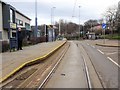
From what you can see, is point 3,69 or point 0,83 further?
point 3,69

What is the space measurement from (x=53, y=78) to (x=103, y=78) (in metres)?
2.08

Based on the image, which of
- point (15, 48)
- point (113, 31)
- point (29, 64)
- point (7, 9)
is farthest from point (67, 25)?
point (29, 64)

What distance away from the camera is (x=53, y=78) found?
40.1 feet

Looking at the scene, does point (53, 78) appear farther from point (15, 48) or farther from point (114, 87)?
point (15, 48)

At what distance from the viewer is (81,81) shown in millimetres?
11336

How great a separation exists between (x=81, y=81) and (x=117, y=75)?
2.24m

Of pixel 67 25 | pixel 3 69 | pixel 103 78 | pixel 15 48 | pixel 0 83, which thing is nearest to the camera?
pixel 0 83

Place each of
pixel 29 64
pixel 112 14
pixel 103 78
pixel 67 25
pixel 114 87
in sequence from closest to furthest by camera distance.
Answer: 1. pixel 114 87
2. pixel 103 78
3. pixel 29 64
4. pixel 112 14
5. pixel 67 25

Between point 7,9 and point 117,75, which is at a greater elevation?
point 7,9

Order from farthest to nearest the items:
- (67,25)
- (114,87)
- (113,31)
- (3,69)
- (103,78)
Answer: (67,25) < (113,31) < (3,69) < (103,78) < (114,87)

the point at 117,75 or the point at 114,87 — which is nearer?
the point at 114,87

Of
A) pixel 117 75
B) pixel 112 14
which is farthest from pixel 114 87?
pixel 112 14

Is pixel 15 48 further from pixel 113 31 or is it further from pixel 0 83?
pixel 113 31

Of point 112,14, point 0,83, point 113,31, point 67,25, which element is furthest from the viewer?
point 67,25
